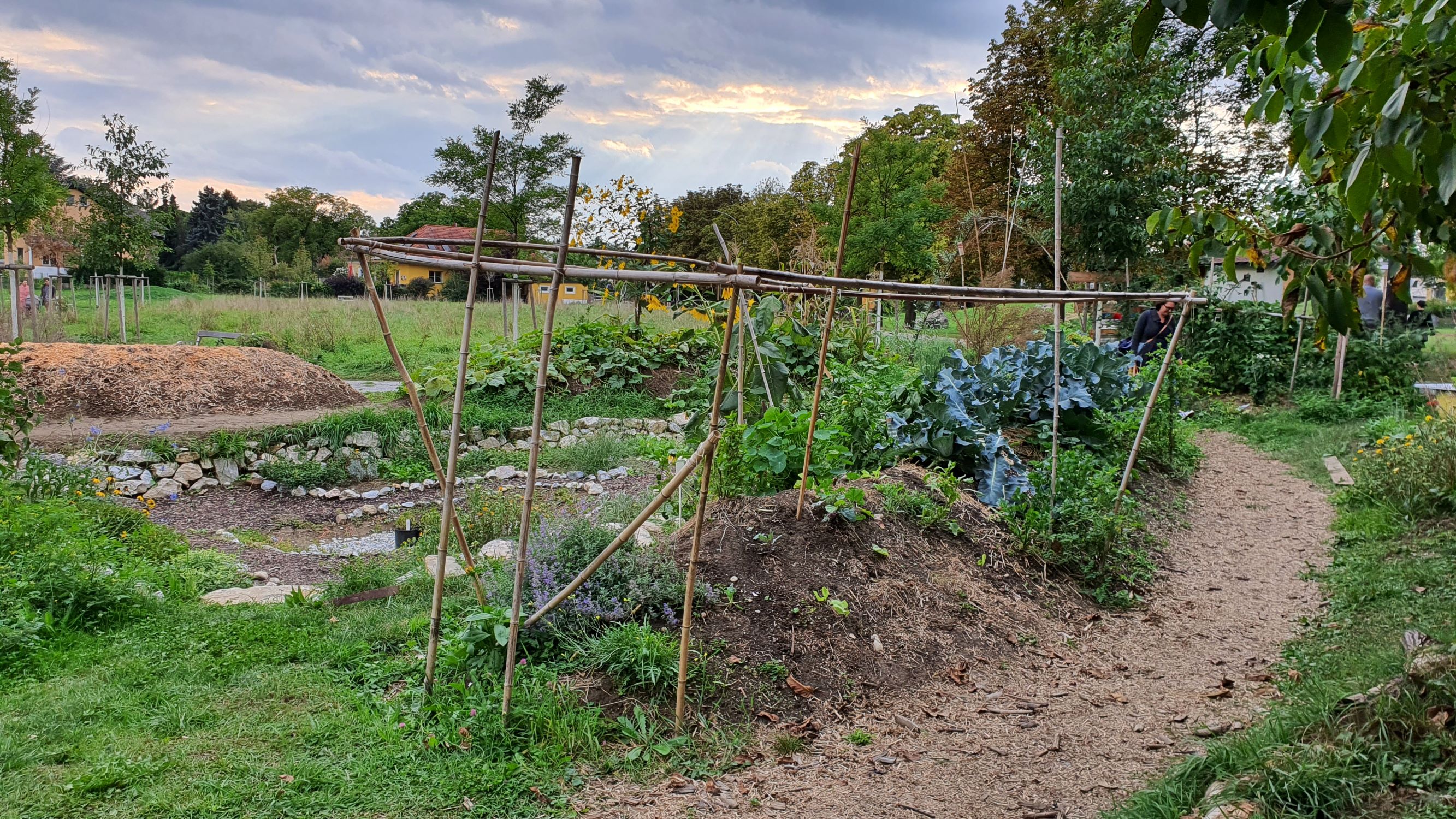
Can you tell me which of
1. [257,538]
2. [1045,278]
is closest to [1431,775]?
[257,538]

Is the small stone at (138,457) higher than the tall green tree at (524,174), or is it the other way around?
the tall green tree at (524,174)

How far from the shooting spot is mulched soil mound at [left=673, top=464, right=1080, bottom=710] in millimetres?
3623

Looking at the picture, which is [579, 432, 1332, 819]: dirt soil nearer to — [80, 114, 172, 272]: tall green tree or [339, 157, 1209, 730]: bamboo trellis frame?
[339, 157, 1209, 730]: bamboo trellis frame

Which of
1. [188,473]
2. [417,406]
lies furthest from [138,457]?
[417,406]

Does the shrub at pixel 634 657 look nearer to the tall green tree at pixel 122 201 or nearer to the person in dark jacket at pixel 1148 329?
the person in dark jacket at pixel 1148 329

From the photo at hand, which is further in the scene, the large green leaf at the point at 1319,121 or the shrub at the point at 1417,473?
the shrub at the point at 1417,473

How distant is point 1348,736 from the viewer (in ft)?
7.93

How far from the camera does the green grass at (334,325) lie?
14.4m

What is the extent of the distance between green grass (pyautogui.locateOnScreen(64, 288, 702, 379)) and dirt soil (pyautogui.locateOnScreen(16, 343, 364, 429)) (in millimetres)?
2636

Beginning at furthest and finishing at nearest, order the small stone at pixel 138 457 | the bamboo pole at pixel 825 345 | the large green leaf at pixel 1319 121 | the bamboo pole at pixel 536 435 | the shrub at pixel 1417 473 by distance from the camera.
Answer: the small stone at pixel 138 457, the shrub at pixel 1417 473, the bamboo pole at pixel 825 345, the bamboo pole at pixel 536 435, the large green leaf at pixel 1319 121

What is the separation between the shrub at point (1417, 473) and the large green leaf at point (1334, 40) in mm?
5574

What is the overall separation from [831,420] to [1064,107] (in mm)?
12531

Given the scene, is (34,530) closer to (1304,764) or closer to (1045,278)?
(1304,764)

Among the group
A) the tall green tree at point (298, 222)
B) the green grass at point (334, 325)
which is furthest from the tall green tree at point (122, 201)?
the tall green tree at point (298, 222)
